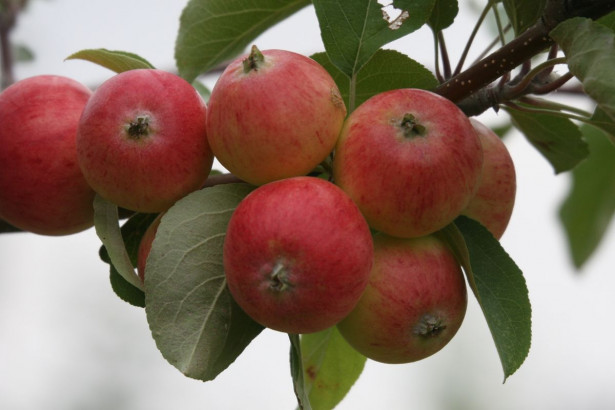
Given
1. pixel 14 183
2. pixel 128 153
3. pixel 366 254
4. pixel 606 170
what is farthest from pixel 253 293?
pixel 606 170

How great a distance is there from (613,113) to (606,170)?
1549mm

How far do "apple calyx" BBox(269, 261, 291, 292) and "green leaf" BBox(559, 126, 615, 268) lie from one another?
1.75m

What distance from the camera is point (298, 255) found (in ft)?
3.59

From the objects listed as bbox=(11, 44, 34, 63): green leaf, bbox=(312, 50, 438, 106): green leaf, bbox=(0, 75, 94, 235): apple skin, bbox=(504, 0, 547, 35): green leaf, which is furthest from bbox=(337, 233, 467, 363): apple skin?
bbox=(11, 44, 34, 63): green leaf

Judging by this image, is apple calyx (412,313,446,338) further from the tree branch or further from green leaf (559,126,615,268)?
green leaf (559,126,615,268)

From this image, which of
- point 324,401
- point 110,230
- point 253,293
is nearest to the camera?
point 253,293

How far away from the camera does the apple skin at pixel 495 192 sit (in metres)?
1.41

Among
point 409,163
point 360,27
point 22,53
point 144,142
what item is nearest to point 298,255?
point 409,163

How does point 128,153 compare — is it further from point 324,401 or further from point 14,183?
point 324,401

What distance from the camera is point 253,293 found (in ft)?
3.69

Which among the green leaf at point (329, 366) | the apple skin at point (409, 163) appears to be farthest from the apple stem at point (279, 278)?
the green leaf at point (329, 366)

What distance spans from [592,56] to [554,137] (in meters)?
0.50

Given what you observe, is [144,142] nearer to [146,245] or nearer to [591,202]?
[146,245]

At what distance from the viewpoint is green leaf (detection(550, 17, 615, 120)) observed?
1169 millimetres
